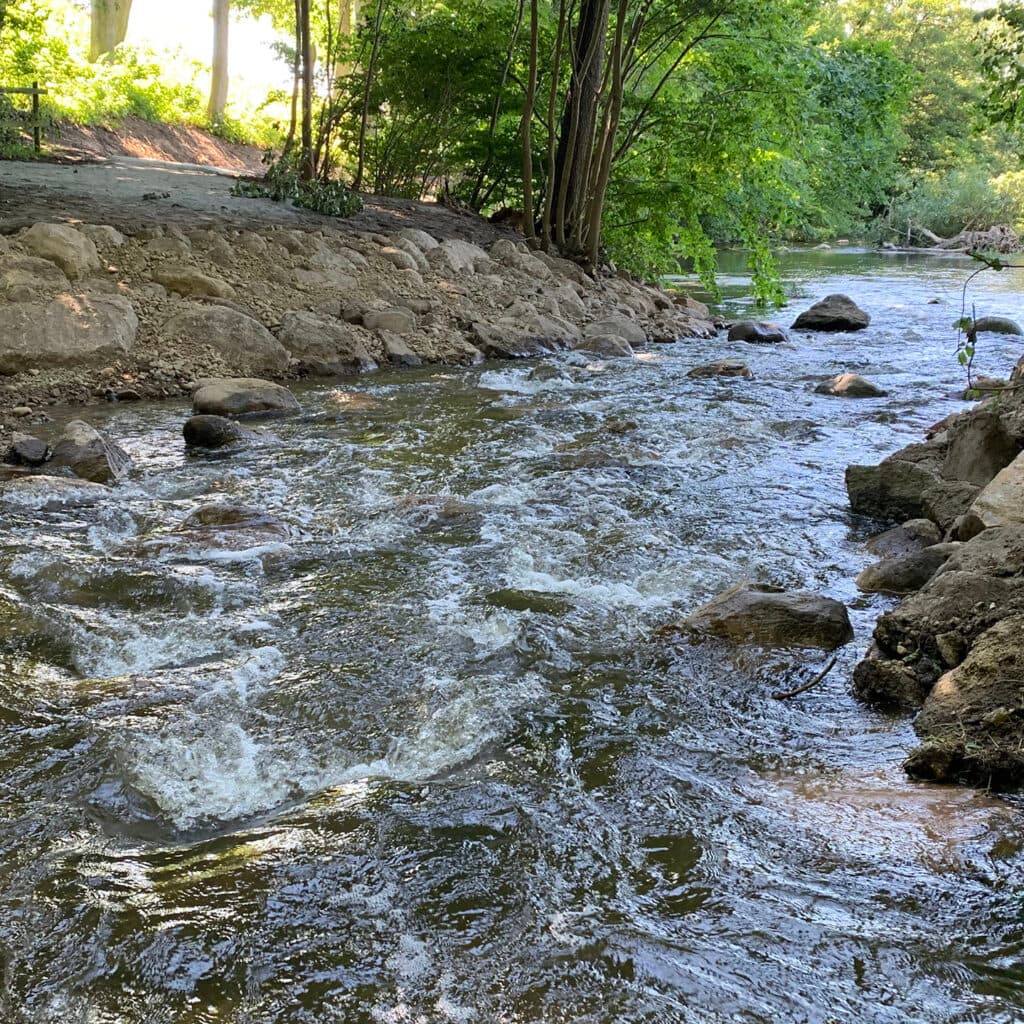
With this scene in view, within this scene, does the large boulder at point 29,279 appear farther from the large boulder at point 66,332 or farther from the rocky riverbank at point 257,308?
the large boulder at point 66,332

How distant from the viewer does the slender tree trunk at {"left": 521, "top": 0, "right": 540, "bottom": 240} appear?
1322cm

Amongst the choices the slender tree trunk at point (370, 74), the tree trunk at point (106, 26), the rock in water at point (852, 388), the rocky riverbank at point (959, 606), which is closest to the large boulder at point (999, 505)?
the rocky riverbank at point (959, 606)

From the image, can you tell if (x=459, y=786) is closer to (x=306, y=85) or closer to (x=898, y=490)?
(x=898, y=490)

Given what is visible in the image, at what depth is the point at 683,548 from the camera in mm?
5555

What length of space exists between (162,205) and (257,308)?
2704 mm

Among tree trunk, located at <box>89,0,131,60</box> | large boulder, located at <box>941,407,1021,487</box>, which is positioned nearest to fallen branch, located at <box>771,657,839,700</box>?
large boulder, located at <box>941,407,1021,487</box>

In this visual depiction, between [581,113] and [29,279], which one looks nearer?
[29,279]

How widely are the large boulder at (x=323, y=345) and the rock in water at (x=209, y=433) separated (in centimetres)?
266

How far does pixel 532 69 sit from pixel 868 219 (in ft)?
97.0

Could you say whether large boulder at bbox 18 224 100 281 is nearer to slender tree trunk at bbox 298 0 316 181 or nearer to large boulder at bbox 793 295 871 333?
slender tree trunk at bbox 298 0 316 181

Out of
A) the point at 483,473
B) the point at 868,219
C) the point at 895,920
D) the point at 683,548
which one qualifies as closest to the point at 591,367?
the point at 483,473

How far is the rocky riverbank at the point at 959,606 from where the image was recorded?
3.17m

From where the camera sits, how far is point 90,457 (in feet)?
21.3

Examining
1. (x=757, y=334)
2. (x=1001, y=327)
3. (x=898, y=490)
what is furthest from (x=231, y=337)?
(x=1001, y=327)
